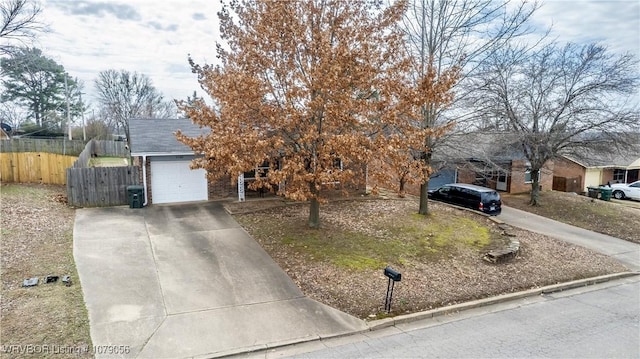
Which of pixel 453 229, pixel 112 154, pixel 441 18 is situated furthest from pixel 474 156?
pixel 112 154

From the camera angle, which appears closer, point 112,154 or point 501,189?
point 501,189

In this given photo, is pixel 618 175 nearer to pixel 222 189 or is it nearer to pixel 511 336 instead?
pixel 511 336

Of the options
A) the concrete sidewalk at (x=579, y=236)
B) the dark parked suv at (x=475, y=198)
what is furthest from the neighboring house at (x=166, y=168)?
the concrete sidewalk at (x=579, y=236)

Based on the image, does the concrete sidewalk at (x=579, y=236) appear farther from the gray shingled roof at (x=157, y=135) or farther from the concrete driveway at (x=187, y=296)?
the gray shingled roof at (x=157, y=135)

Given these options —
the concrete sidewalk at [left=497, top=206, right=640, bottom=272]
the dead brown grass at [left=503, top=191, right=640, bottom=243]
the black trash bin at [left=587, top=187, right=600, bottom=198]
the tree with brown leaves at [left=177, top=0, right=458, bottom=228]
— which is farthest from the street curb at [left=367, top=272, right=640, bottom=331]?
the black trash bin at [left=587, top=187, right=600, bottom=198]

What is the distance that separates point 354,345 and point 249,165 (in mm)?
5146

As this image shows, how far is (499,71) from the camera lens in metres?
15.8

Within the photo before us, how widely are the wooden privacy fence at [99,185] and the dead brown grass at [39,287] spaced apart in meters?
0.86

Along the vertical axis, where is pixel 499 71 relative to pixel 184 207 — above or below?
above

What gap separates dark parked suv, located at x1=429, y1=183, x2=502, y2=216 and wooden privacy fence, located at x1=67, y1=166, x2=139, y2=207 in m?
15.1

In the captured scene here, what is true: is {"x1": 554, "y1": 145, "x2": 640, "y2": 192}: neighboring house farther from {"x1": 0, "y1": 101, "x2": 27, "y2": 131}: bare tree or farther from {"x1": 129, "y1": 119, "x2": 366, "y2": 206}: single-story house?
{"x1": 0, "y1": 101, "x2": 27, "y2": 131}: bare tree

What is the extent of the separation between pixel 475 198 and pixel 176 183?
45.8ft

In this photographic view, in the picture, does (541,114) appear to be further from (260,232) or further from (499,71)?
(260,232)

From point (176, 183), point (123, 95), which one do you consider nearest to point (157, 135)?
point (176, 183)
